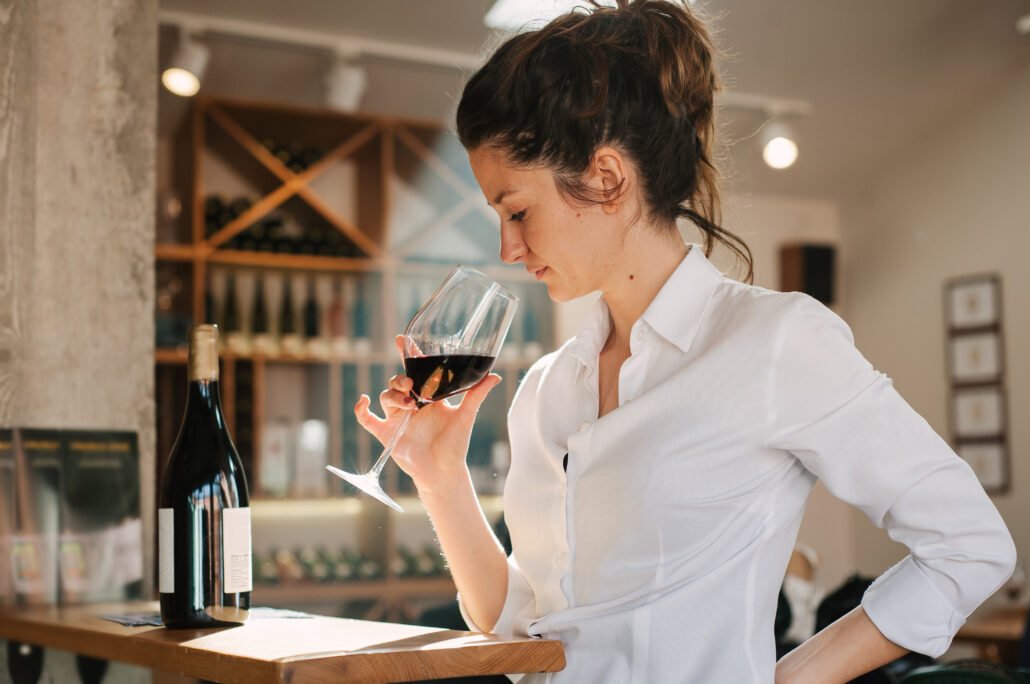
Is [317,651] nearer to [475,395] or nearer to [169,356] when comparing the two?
[475,395]

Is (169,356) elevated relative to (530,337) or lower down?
lower down

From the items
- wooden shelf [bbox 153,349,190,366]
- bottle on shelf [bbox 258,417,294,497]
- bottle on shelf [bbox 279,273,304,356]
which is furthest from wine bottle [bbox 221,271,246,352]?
bottle on shelf [bbox 258,417,294,497]

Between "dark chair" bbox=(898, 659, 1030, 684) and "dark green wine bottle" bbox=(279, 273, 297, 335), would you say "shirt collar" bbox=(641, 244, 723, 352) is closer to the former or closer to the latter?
"dark chair" bbox=(898, 659, 1030, 684)

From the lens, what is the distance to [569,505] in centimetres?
108

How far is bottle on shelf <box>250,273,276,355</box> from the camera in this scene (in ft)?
13.8

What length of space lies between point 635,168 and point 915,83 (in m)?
4.36

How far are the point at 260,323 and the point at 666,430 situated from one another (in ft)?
11.5

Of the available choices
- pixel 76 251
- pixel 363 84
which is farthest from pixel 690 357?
pixel 363 84

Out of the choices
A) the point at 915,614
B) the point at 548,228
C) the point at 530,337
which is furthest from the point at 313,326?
the point at 915,614

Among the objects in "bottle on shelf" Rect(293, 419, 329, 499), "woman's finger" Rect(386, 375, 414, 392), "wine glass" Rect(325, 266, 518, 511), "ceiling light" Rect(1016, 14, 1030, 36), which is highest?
"ceiling light" Rect(1016, 14, 1030, 36)

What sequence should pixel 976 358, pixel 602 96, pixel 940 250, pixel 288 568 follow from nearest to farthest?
pixel 602 96
pixel 288 568
pixel 976 358
pixel 940 250

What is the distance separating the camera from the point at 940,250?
5375 millimetres

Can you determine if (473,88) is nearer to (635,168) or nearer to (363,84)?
(635,168)

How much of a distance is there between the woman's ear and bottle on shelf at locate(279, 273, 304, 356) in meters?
3.29
